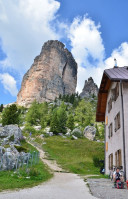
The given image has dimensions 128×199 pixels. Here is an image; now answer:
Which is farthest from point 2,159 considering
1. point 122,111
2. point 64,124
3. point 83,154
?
point 64,124

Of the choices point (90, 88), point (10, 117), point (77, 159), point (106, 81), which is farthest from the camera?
point (90, 88)

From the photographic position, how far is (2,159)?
48.2 ft

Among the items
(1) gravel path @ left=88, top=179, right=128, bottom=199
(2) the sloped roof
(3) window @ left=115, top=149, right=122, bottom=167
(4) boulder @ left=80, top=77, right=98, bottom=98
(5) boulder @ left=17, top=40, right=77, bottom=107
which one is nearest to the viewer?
(1) gravel path @ left=88, top=179, right=128, bottom=199

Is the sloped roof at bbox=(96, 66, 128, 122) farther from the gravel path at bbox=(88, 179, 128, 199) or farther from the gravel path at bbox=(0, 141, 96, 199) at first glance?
the gravel path at bbox=(0, 141, 96, 199)

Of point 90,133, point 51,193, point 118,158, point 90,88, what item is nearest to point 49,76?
point 90,88

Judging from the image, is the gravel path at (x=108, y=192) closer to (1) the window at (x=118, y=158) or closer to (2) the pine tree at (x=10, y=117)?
(1) the window at (x=118, y=158)

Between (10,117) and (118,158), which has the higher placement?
(10,117)

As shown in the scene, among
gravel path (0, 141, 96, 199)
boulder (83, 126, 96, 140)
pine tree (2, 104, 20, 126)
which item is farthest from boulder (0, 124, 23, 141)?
boulder (83, 126, 96, 140)

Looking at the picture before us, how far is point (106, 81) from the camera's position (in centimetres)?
2020

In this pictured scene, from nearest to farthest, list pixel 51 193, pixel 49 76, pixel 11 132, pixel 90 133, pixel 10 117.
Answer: pixel 51 193 → pixel 11 132 → pixel 10 117 → pixel 90 133 → pixel 49 76

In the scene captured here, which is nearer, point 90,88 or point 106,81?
point 106,81

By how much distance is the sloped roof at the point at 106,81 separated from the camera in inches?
614

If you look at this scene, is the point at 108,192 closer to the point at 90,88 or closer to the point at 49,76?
the point at 49,76

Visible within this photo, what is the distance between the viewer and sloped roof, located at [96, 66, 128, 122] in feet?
51.2
